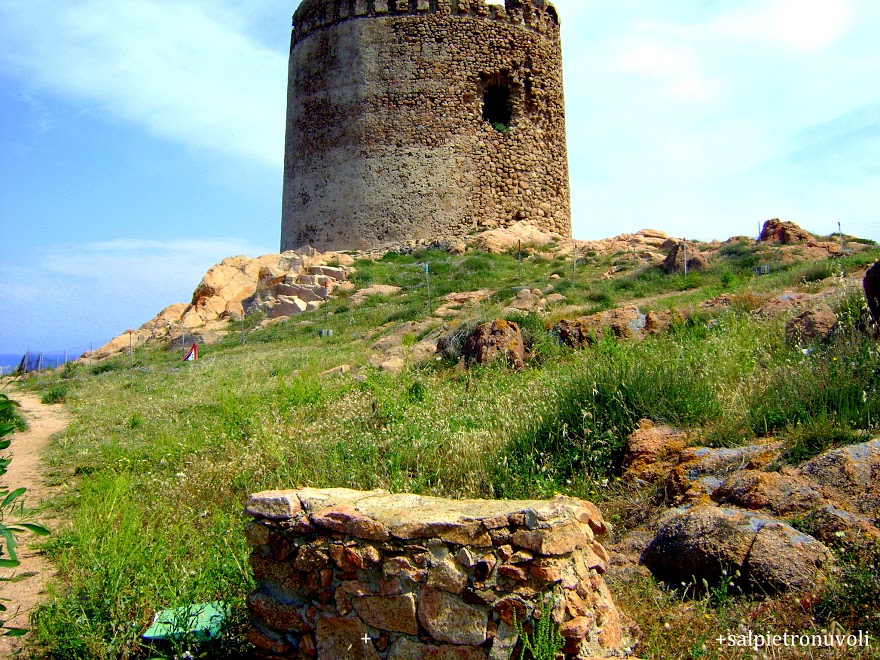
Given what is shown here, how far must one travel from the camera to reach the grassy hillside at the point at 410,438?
12.4ft

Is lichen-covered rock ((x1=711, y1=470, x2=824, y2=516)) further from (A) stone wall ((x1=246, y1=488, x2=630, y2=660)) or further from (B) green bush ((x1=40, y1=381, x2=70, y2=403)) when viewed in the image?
(B) green bush ((x1=40, y1=381, x2=70, y2=403))

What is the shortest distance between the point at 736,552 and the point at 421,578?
140 cm

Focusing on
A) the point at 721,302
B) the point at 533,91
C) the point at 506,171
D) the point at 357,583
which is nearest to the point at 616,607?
the point at 357,583

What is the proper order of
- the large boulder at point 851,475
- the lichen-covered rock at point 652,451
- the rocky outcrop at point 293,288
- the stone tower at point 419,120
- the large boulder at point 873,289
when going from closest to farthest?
the large boulder at point 851,475
the lichen-covered rock at point 652,451
the large boulder at point 873,289
the rocky outcrop at point 293,288
the stone tower at point 419,120

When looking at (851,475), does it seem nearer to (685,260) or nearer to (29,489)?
(29,489)

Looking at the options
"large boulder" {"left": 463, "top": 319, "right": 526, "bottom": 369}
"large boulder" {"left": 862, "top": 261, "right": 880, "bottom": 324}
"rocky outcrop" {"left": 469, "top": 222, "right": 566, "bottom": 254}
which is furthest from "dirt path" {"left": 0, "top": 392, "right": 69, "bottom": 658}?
"rocky outcrop" {"left": 469, "top": 222, "right": 566, "bottom": 254}

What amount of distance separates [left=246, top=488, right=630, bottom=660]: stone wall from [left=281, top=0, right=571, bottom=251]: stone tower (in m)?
15.1

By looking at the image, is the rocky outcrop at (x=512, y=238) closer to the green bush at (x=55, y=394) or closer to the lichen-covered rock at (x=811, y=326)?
the green bush at (x=55, y=394)

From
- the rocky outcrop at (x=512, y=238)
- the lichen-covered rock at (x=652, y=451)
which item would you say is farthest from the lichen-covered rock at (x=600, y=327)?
the rocky outcrop at (x=512, y=238)

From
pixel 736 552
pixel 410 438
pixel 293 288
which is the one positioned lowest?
pixel 736 552

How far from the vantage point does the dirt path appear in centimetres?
397

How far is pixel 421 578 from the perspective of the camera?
111 inches

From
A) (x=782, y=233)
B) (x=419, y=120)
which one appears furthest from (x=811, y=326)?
(x=419, y=120)

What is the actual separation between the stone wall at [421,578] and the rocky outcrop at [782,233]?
13.8 metres
